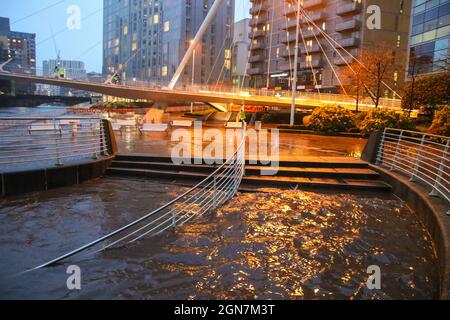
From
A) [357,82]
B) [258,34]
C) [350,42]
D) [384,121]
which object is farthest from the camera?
[258,34]

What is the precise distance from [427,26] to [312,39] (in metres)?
27.8

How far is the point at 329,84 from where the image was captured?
210 feet

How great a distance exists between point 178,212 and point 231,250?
1797 millimetres

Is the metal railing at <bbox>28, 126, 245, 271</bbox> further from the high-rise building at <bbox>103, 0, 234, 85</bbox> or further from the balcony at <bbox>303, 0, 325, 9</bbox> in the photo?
the high-rise building at <bbox>103, 0, 234, 85</bbox>

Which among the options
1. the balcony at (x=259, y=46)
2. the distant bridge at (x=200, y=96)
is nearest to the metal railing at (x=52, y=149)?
the distant bridge at (x=200, y=96)

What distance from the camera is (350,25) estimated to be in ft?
196

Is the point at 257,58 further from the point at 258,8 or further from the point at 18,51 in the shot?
the point at 18,51

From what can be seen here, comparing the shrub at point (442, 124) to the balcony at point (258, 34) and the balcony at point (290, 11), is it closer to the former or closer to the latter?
the balcony at point (290, 11)

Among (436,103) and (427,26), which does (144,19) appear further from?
(436,103)

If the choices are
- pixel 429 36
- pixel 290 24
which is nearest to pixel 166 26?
pixel 290 24

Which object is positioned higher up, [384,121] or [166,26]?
[166,26]

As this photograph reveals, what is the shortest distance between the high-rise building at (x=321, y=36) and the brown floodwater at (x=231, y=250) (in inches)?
1635

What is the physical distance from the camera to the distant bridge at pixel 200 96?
3981cm

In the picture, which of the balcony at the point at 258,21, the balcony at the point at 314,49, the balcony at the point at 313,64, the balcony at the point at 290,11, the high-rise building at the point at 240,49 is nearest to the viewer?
the balcony at the point at 313,64
